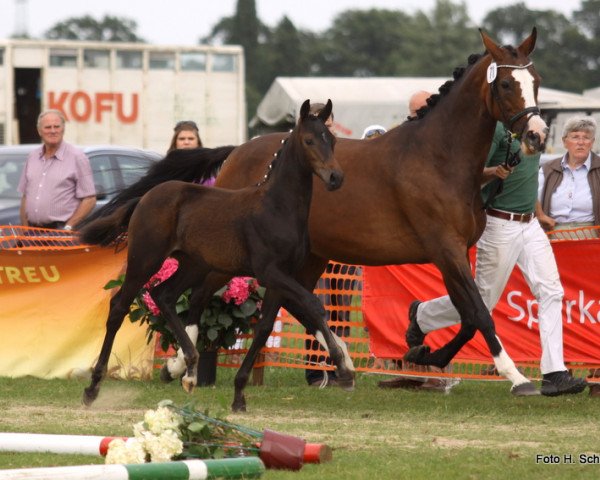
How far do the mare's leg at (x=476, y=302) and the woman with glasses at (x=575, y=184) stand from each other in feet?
3.80

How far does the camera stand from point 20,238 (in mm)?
11203

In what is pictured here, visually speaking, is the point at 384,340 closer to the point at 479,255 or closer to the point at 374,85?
the point at 479,255

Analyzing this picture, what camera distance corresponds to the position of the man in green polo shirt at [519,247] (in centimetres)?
917

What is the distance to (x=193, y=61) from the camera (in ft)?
82.8

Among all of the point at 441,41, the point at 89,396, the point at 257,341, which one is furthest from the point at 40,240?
the point at 441,41

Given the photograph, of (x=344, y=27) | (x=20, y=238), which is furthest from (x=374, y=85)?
(x=344, y=27)

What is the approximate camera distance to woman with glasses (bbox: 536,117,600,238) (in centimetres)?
1022

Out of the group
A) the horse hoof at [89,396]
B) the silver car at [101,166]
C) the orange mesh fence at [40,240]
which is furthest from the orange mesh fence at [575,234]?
the silver car at [101,166]

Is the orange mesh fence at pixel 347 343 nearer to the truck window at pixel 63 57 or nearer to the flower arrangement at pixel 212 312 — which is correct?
the flower arrangement at pixel 212 312

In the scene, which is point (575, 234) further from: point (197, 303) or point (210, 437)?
point (210, 437)

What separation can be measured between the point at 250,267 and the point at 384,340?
228 cm

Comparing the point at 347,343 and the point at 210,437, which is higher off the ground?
the point at 210,437

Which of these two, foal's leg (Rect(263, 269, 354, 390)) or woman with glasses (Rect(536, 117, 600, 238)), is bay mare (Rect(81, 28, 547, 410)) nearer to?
foal's leg (Rect(263, 269, 354, 390))

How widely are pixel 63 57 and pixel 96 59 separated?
62 centimetres
